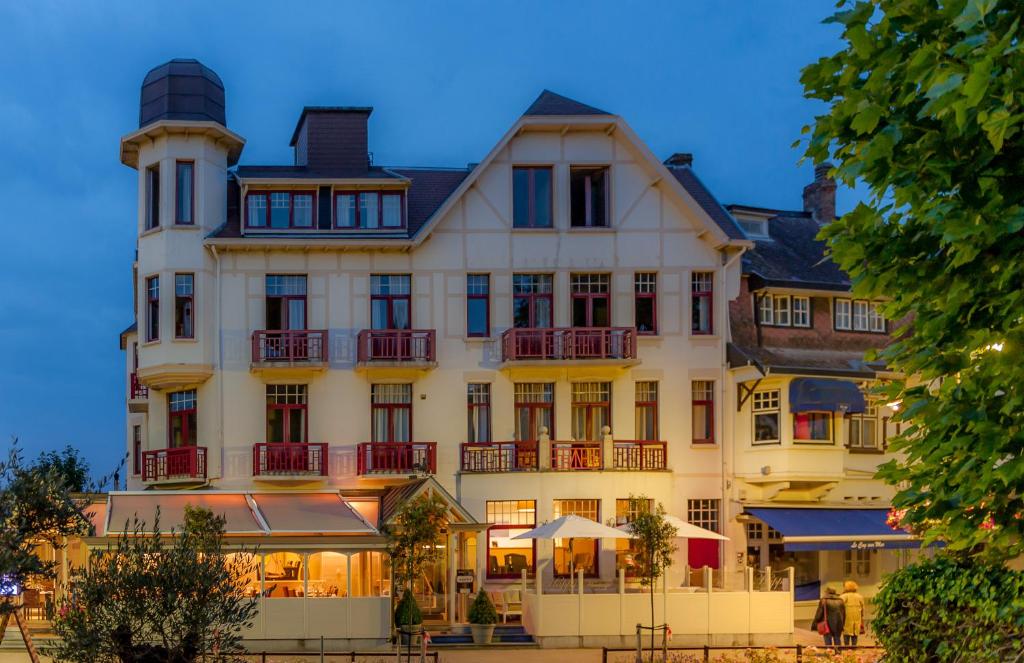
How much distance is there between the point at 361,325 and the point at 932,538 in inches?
1020

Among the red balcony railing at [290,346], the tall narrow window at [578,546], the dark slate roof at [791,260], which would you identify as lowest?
the tall narrow window at [578,546]

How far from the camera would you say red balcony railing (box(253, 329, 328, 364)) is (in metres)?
33.2

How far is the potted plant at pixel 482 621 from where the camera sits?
28.8m

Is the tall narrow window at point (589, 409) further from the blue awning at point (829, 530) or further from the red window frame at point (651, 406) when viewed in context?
the blue awning at point (829, 530)

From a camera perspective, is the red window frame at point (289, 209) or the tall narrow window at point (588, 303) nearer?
the red window frame at point (289, 209)

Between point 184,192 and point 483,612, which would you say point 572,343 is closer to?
point 483,612

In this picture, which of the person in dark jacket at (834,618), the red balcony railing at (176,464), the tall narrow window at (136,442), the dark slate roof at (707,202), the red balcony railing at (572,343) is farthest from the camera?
the tall narrow window at (136,442)

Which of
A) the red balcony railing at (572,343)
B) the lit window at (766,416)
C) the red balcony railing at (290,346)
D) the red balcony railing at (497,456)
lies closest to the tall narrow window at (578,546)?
the red balcony railing at (497,456)

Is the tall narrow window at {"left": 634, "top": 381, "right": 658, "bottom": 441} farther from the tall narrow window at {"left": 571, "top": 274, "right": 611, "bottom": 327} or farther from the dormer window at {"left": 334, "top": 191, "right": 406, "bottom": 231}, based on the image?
the dormer window at {"left": 334, "top": 191, "right": 406, "bottom": 231}

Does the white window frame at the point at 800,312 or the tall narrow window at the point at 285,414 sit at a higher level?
the white window frame at the point at 800,312

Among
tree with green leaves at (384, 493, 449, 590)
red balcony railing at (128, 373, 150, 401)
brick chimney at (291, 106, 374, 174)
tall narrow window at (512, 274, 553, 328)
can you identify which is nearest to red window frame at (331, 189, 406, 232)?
brick chimney at (291, 106, 374, 174)

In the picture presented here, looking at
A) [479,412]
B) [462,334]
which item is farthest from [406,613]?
[462,334]

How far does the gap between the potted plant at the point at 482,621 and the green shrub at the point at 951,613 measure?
19709 millimetres

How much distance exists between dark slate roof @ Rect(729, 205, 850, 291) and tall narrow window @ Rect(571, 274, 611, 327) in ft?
13.6
